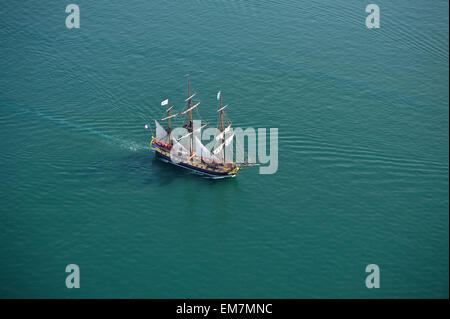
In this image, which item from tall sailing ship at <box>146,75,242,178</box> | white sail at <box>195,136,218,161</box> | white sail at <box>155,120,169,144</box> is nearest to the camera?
tall sailing ship at <box>146,75,242,178</box>

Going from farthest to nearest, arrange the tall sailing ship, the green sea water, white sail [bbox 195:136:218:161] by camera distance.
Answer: white sail [bbox 195:136:218:161]
the tall sailing ship
the green sea water

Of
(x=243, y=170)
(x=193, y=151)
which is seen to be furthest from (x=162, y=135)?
(x=243, y=170)

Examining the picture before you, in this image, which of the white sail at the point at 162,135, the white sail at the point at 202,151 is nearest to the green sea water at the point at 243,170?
the white sail at the point at 162,135

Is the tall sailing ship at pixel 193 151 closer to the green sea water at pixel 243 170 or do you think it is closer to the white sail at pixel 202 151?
the white sail at pixel 202 151

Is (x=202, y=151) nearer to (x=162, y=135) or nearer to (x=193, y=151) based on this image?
(x=193, y=151)

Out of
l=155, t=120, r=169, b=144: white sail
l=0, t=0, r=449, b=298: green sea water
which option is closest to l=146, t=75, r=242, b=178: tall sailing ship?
l=155, t=120, r=169, b=144: white sail

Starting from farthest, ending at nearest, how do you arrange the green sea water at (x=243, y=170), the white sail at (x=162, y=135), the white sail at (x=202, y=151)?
the white sail at (x=162, y=135), the white sail at (x=202, y=151), the green sea water at (x=243, y=170)

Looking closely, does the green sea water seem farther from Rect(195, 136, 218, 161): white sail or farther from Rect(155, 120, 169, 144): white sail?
Rect(195, 136, 218, 161): white sail
